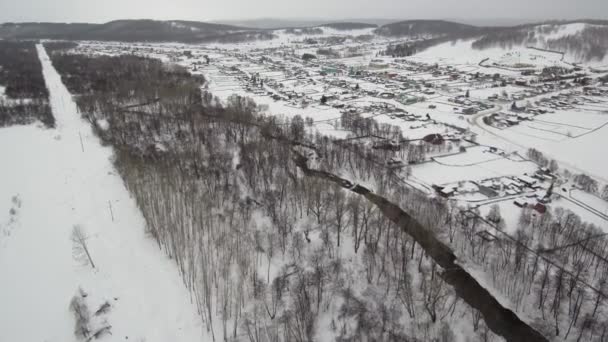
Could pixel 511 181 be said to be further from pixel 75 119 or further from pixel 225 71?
pixel 225 71

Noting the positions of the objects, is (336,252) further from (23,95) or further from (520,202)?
(23,95)

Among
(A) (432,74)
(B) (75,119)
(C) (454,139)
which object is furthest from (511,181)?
(A) (432,74)

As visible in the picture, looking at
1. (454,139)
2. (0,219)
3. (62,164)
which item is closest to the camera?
(0,219)

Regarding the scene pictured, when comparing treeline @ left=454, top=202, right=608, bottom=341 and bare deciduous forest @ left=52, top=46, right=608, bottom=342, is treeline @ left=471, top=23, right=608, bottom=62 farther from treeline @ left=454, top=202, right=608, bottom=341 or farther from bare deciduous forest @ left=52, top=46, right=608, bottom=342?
treeline @ left=454, top=202, right=608, bottom=341

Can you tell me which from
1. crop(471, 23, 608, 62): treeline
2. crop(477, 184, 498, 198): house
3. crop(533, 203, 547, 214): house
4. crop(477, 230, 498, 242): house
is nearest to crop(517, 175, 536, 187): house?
crop(477, 184, 498, 198): house

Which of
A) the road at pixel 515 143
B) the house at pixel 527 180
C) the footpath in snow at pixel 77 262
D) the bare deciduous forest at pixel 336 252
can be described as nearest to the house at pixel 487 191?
the house at pixel 527 180

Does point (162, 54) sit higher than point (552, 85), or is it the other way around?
point (162, 54)

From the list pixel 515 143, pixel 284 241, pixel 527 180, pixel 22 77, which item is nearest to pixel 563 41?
pixel 515 143
